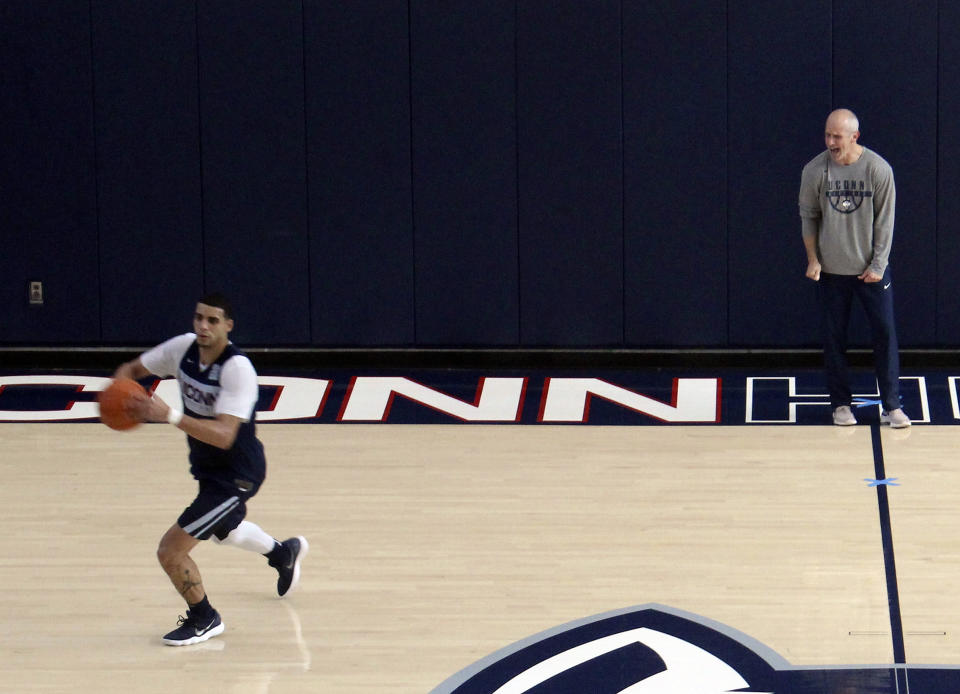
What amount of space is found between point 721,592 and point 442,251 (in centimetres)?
486

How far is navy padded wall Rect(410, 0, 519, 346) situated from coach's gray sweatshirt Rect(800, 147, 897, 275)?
250cm

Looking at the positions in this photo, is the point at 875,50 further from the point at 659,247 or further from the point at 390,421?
the point at 390,421

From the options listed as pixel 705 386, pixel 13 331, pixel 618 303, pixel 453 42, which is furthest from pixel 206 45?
pixel 705 386

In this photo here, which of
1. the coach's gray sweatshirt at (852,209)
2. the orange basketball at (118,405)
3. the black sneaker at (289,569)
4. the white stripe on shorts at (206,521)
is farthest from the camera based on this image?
the coach's gray sweatshirt at (852,209)

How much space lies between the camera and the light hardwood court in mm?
6184

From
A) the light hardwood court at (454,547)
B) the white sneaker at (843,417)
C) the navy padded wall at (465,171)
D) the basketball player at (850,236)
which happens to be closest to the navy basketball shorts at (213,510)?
the light hardwood court at (454,547)

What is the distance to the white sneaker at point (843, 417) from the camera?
9.50 meters

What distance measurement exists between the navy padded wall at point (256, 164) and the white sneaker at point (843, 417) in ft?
12.5

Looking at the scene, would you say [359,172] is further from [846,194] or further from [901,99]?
[901,99]

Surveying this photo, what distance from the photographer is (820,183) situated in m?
9.15

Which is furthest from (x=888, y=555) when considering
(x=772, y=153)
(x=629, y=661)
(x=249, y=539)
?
(x=772, y=153)

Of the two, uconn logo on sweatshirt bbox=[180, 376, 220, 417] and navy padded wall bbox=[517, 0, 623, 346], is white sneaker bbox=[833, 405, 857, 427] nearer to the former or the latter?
navy padded wall bbox=[517, 0, 623, 346]

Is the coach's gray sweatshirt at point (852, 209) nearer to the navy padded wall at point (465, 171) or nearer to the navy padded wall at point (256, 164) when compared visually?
the navy padded wall at point (465, 171)

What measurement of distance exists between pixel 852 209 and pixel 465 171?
297 cm
